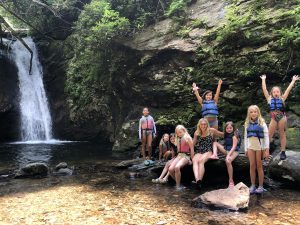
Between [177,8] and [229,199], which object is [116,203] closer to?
[229,199]

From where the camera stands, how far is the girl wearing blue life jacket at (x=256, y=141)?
756 cm

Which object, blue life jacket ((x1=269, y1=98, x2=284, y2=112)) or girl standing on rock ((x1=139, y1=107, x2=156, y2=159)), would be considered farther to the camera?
girl standing on rock ((x1=139, y1=107, x2=156, y2=159))

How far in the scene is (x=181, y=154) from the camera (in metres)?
8.82

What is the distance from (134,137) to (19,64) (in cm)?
1168

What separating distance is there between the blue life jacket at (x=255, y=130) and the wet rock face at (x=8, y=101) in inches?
675

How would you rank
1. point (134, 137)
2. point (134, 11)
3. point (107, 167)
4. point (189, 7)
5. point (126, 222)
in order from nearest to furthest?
point (126, 222) < point (107, 167) < point (134, 137) < point (189, 7) < point (134, 11)

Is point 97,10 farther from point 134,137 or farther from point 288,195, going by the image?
point 288,195

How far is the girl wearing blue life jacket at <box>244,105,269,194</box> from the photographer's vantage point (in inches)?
298

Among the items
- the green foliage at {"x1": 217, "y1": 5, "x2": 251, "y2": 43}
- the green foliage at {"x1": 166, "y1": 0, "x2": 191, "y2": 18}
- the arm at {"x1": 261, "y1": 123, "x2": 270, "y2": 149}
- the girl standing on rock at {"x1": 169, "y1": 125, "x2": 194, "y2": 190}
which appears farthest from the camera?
the green foliage at {"x1": 166, "y1": 0, "x2": 191, "y2": 18}

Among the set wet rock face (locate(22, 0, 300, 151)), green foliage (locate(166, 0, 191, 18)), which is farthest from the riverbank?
green foliage (locate(166, 0, 191, 18))

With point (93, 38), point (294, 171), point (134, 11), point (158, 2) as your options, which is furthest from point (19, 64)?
Answer: point (294, 171)

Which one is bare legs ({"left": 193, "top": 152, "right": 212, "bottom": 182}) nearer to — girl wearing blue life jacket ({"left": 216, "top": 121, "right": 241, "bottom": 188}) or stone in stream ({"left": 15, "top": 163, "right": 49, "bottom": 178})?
girl wearing blue life jacket ({"left": 216, "top": 121, "right": 241, "bottom": 188})

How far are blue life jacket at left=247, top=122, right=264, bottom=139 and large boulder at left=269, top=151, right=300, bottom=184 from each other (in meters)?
0.97

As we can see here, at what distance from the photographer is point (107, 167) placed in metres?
11.5
